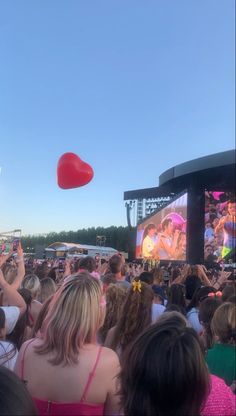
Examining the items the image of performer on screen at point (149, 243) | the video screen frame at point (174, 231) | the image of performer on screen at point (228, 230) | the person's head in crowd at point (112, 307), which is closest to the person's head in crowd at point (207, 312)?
the person's head in crowd at point (112, 307)

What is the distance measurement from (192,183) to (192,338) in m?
19.4

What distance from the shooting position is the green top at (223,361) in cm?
238

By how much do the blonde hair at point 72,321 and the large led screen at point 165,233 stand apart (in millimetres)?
16434

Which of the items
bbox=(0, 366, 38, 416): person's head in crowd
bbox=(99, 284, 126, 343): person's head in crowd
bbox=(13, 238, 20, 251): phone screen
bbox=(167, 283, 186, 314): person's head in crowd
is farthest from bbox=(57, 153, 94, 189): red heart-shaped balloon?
bbox=(0, 366, 38, 416): person's head in crowd

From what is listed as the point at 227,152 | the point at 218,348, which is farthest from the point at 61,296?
the point at 227,152

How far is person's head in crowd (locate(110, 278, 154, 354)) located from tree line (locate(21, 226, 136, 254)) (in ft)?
81.7

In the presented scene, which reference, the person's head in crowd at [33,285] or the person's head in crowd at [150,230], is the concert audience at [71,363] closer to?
the person's head in crowd at [33,285]

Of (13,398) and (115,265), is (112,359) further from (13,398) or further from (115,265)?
(115,265)

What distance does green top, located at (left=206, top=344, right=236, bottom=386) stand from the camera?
7.80 feet

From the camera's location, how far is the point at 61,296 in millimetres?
2064

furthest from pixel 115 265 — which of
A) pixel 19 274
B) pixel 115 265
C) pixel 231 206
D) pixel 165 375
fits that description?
pixel 231 206

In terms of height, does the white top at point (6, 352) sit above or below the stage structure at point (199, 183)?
below

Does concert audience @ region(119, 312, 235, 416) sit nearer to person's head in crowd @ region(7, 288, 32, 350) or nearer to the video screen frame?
person's head in crowd @ region(7, 288, 32, 350)

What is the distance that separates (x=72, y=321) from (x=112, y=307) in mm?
1340
